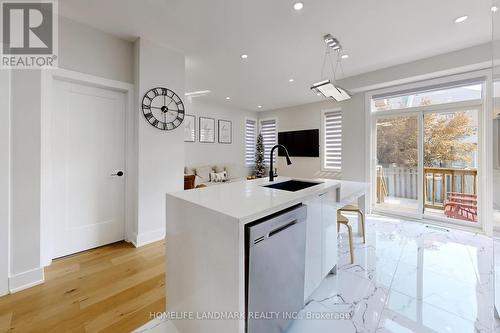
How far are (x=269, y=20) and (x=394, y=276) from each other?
9.90 feet

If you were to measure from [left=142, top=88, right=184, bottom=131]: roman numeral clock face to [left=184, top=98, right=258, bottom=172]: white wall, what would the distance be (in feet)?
8.13

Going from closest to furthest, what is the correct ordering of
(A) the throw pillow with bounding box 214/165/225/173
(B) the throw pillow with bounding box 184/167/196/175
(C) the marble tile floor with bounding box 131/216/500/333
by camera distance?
(C) the marble tile floor with bounding box 131/216/500/333 → (B) the throw pillow with bounding box 184/167/196/175 → (A) the throw pillow with bounding box 214/165/225/173

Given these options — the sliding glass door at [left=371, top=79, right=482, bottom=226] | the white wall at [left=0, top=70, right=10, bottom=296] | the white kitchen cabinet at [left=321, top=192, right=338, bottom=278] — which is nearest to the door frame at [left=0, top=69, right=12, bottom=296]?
the white wall at [left=0, top=70, right=10, bottom=296]

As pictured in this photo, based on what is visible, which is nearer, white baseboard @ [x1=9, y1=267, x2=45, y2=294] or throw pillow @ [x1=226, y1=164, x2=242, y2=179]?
white baseboard @ [x1=9, y1=267, x2=45, y2=294]

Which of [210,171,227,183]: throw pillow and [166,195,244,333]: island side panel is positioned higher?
[210,171,227,183]: throw pillow

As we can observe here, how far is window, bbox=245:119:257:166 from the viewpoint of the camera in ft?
23.4

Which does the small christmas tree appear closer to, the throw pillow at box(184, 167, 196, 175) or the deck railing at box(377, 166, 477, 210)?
the throw pillow at box(184, 167, 196, 175)

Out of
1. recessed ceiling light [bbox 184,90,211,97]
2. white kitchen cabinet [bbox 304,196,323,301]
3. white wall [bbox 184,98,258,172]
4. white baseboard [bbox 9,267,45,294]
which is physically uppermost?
recessed ceiling light [bbox 184,90,211,97]

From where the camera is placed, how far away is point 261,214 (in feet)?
3.48

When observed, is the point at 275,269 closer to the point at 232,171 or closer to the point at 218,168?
the point at 218,168

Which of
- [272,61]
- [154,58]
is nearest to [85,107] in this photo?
[154,58]

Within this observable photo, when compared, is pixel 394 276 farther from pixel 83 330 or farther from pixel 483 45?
pixel 483 45

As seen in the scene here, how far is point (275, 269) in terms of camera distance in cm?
118

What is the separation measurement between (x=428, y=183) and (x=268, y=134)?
4538 mm
